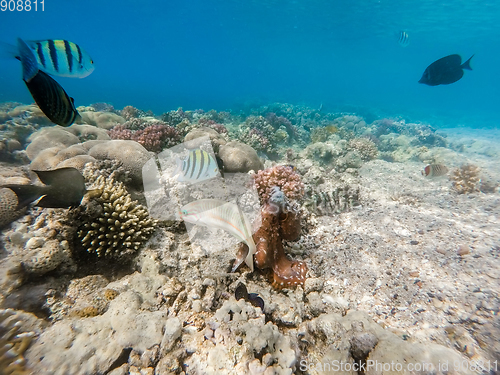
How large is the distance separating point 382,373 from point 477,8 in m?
52.0

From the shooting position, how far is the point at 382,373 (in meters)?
1.66

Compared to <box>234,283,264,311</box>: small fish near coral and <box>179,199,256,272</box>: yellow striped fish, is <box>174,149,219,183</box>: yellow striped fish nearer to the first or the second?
<box>179,199,256,272</box>: yellow striped fish

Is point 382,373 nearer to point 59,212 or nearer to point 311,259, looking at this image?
point 311,259

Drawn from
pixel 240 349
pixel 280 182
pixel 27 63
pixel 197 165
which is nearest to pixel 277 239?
pixel 240 349

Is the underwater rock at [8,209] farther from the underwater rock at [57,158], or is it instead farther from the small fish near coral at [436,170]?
the small fish near coral at [436,170]

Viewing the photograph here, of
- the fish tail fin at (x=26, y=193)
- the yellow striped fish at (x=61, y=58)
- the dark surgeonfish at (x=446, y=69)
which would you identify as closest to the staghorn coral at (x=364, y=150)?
the dark surgeonfish at (x=446, y=69)

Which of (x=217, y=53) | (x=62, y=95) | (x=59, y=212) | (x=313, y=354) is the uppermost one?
(x=217, y=53)

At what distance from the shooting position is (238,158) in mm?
5281

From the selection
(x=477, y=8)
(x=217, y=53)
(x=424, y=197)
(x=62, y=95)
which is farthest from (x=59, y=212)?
(x=217, y=53)

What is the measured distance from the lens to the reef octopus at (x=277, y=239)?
2487 mm

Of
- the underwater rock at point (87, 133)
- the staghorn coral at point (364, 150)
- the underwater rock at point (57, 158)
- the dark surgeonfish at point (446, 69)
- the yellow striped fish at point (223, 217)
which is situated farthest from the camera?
the staghorn coral at point (364, 150)

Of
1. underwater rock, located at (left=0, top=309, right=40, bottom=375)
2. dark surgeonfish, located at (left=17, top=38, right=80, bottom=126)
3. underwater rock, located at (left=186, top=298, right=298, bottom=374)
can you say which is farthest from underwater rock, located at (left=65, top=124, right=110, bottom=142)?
underwater rock, located at (left=186, top=298, right=298, bottom=374)

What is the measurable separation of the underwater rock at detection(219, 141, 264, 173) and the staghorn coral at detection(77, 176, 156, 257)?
2.72 metres

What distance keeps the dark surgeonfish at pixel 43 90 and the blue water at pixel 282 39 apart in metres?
0.20
